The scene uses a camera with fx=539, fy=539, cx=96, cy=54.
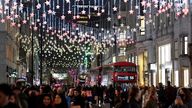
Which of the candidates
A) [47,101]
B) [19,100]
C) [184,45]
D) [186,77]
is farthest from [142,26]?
[19,100]

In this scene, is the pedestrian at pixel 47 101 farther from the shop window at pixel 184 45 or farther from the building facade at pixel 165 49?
the shop window at pixel 184 45

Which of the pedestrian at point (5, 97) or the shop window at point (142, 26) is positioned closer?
the pedestrian at point (5, 97)

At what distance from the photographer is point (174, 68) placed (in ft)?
167

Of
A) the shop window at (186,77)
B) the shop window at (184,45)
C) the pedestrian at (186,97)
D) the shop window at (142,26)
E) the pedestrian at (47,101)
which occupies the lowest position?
the shop window at (186,77)

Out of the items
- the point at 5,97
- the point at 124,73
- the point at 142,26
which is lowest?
the point at 124,73

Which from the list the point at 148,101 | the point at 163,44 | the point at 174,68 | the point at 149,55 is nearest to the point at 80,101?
the point at 148,101

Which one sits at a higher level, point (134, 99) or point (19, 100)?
point (19, 100)

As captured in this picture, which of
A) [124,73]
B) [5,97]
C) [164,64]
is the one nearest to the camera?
[5,97]

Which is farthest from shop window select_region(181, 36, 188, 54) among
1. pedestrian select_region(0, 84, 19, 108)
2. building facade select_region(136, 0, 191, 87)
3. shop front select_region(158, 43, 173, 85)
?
pedestrian select_region(0, 84, 19, 108)

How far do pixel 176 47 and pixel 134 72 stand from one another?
6.45m

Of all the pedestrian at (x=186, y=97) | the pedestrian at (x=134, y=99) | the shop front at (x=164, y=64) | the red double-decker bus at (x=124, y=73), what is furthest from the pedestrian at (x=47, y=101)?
the shop front at (x=164, y=64)

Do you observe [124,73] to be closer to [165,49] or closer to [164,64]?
[164,64]

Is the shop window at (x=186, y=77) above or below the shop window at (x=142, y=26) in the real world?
below

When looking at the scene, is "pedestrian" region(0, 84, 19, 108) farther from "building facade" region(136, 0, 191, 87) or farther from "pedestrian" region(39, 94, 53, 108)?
"building facade" region(136, 0, 191, 87)
